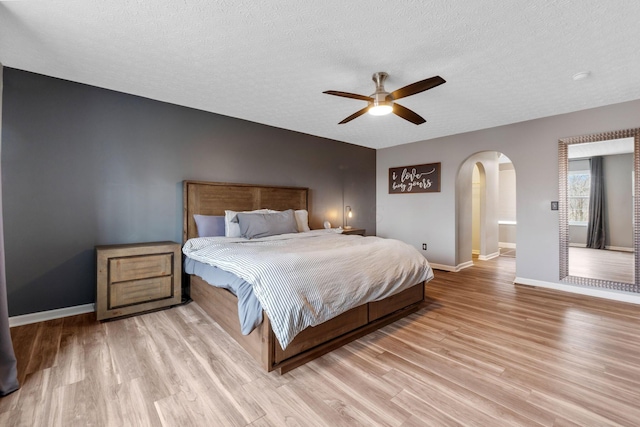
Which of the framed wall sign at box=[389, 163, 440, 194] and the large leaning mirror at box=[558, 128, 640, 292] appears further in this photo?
the framed wall sign at box=[389, 163, 440, 194]

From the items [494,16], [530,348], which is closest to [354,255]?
[530,348]

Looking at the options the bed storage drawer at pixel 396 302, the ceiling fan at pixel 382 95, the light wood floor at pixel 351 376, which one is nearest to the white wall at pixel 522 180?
the light wood floor at pixel 351 376

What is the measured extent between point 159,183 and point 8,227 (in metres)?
1.35

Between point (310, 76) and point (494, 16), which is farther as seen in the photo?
point (310, 76)

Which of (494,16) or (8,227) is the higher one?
(494,16)

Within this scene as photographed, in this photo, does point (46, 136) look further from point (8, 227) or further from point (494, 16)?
point (494, 16)

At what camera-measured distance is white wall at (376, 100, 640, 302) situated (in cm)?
367

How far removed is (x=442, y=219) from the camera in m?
5.05

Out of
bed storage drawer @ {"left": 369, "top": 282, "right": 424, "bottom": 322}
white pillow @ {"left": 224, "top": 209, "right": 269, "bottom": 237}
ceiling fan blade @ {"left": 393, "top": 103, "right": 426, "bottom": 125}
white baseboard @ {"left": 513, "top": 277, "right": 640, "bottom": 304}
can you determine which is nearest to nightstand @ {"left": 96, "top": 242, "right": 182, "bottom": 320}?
white pillow @ {"left": 224, "top": 209, "right": 269, "bottom": 237}

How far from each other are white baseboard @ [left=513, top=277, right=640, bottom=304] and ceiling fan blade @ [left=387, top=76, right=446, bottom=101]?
3.41 metres

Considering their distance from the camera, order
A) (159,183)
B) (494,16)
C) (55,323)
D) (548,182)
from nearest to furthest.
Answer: (494,16) → (55,323) → (159,183) → (548,182)

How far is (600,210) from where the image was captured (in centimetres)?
369

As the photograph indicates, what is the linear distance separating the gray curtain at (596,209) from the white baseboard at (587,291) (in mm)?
588

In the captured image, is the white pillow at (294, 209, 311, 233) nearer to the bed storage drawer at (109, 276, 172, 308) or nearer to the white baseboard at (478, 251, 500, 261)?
the bed storage drawer at (109, 276, 172, 308)
